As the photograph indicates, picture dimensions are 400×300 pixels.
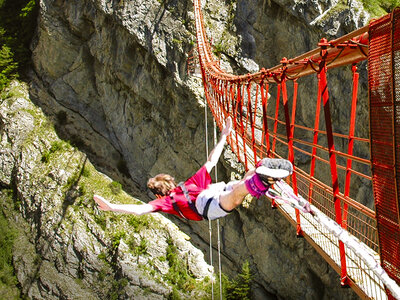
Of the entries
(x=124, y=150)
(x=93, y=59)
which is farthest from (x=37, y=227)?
(x=93, y=59)

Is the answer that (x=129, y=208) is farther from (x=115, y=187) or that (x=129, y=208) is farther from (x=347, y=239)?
(x=115, y=187)

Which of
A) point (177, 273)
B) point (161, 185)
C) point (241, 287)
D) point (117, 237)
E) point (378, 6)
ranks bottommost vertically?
point (241, 287)

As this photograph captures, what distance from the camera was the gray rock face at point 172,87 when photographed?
39.0 ft

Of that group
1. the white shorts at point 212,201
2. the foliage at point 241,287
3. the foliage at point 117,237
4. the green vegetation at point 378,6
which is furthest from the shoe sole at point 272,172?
the foliage at point 117,237

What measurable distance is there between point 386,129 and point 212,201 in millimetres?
1574

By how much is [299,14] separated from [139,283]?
35.5ft

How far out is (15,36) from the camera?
18.5 m

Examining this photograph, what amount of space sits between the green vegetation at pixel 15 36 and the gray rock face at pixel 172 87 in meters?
1.23

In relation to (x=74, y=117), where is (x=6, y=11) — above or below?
above

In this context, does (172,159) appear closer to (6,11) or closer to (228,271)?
(228,271)

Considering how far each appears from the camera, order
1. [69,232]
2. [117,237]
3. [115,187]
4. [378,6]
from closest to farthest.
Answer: [378,6] → [117,237] → [69,232] → [115,187]

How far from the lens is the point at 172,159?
1470cm

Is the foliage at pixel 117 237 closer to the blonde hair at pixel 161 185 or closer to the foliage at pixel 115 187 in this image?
the foliage at pixel 115 187

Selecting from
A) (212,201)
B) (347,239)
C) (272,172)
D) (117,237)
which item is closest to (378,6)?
(212,201)
